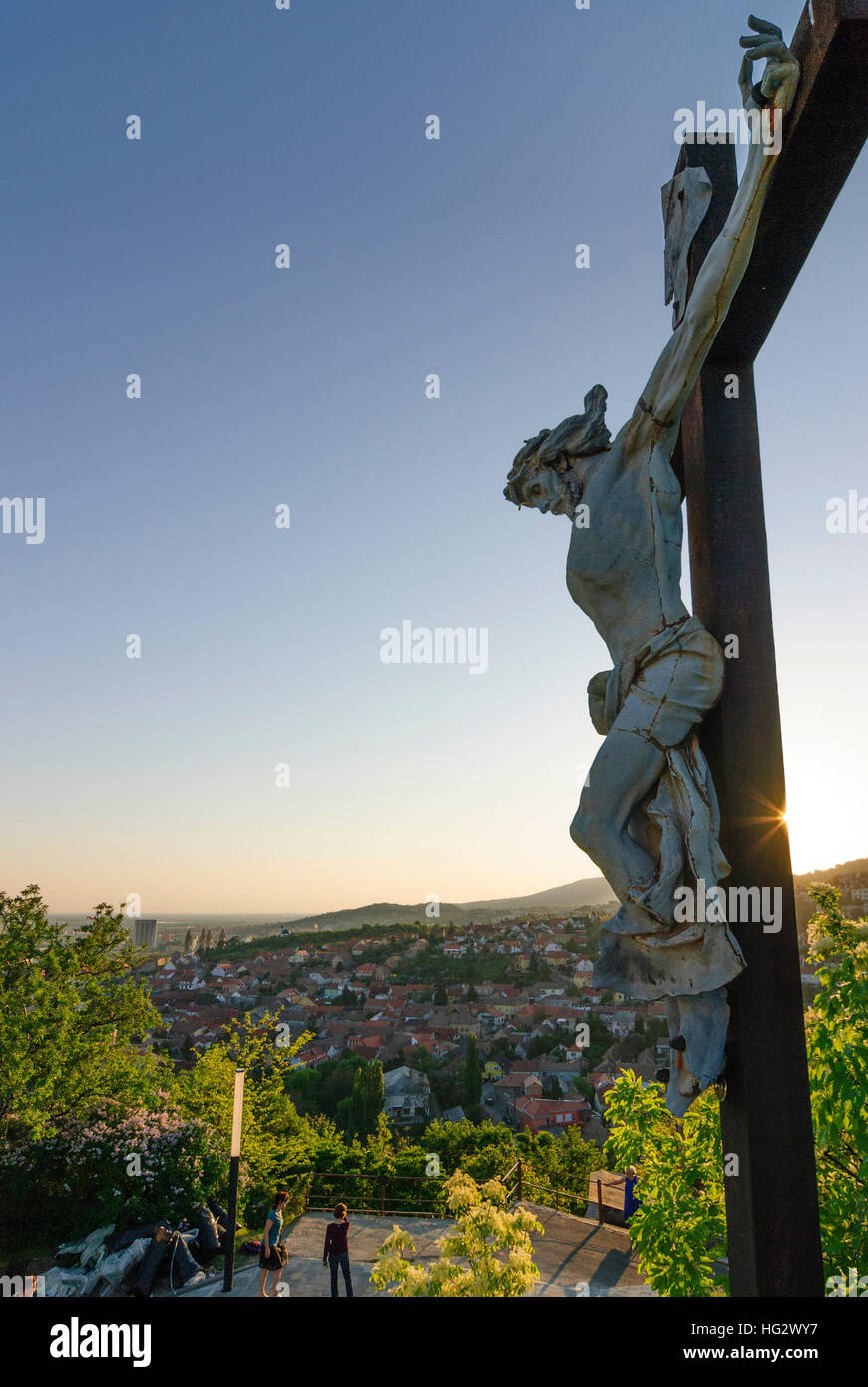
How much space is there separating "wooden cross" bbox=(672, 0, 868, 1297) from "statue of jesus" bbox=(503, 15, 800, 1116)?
0.42ft

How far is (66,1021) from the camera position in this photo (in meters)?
16.8

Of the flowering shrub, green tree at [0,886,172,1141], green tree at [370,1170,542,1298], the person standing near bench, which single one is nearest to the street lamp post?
the person standing near bench

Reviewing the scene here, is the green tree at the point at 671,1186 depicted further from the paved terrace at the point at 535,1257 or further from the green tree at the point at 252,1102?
the green tree at the point at 252,1102

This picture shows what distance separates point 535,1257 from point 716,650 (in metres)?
10.7

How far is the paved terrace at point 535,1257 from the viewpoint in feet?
31.5

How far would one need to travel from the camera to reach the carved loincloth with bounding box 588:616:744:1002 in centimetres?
250

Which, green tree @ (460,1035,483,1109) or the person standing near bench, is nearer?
the person standing near bench

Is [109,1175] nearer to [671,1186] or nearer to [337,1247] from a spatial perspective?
[337,1247]

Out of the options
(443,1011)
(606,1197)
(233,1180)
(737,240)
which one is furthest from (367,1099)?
(737,240)

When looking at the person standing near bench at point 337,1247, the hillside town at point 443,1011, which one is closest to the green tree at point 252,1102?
the person standing near bench at point 337,1247

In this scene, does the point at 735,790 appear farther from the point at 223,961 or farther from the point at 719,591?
the point at 223,961

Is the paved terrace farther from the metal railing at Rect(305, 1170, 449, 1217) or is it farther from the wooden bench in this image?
the metal railing at Rect(305, 1170, 449, 1217)
